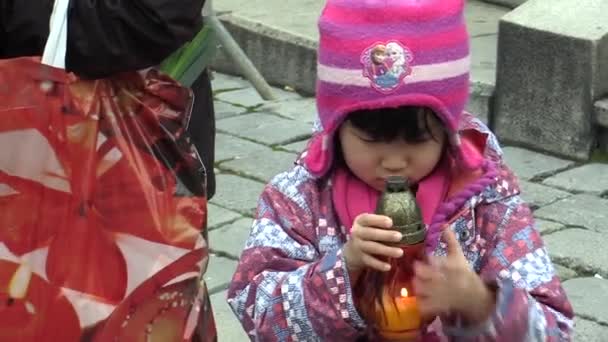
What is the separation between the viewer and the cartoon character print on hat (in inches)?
81.0

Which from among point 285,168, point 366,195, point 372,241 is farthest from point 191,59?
point 285,168

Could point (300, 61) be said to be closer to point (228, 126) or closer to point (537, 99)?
point (228, 126)

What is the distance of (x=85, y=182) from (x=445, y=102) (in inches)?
28.7

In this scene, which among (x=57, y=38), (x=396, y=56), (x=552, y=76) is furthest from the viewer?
(x=552, y=76)

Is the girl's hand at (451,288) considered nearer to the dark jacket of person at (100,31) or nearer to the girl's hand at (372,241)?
the girl's hand at (372,241)

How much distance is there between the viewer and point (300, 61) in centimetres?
682

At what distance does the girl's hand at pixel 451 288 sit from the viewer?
77.1 inches

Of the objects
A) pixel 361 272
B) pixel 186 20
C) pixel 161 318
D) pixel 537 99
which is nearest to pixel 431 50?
pixel 361 272

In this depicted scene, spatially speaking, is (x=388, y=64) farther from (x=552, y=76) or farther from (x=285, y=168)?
(x=552, y=76)

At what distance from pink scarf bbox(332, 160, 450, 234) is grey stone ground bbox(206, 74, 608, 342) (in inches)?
73.3

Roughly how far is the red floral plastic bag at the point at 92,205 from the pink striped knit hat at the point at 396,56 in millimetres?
514

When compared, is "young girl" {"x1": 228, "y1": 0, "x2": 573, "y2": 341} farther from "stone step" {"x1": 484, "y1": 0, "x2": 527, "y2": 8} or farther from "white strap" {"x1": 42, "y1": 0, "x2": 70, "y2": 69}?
"stone step" {"x1": 484, "y1": 0, "x2": 527, "y2": 8}

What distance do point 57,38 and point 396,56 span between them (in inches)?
27.0

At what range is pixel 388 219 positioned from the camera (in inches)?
76.2
